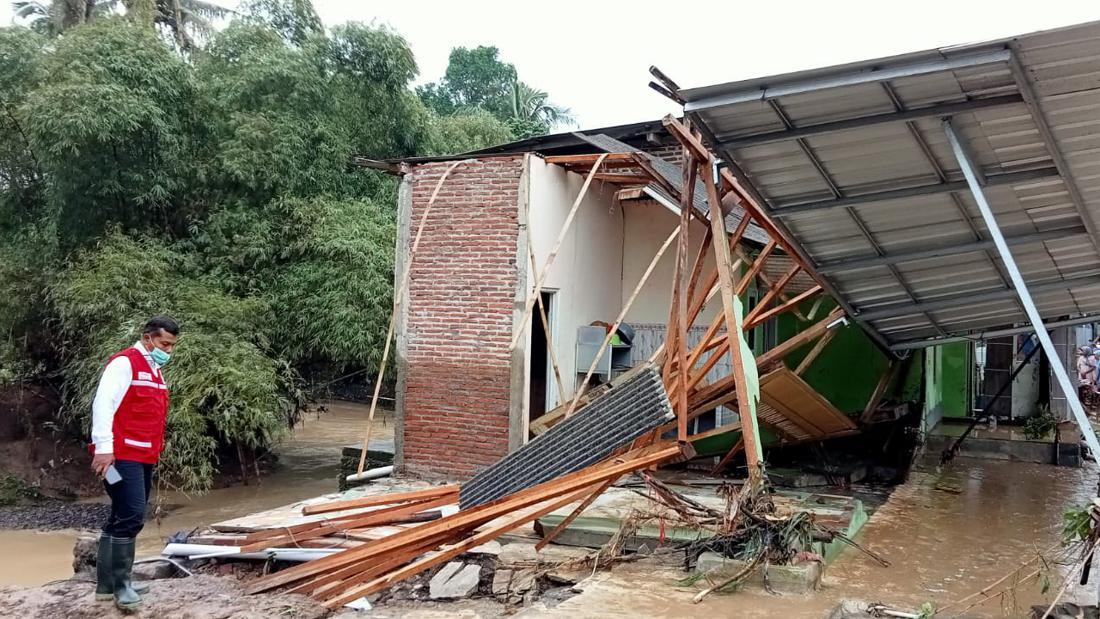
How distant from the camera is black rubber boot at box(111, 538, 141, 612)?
4.66 m

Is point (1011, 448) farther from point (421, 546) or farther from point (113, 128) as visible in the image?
point (113, 128)

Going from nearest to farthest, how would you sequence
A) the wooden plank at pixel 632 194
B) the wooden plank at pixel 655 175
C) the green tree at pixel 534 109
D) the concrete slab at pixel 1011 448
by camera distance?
1. the wooden plank at pixel 655 175
2. the wooden plank at pixel 632 194
3. the concrete slab at pixel 1011 448
4. the green tree at pixel 534 109

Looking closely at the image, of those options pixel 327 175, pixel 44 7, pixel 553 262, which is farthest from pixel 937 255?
pixel 44 7

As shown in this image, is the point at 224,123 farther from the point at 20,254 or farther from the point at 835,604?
the point at 835,604

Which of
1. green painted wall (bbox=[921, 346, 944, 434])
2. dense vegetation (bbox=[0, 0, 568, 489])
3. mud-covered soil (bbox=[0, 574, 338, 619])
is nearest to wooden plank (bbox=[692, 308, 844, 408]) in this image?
green painted wall (bbox=[921, 346, 944, 434])

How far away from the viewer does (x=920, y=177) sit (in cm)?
532

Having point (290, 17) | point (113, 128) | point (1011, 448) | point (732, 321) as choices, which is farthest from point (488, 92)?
point (732, 321)

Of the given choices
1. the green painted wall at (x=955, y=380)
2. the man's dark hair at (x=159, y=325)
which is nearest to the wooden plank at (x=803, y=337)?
the man's dark hair at (x=159, y=325)

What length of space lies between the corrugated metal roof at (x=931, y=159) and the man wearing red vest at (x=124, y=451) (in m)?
3.54

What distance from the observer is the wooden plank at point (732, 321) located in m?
5.43

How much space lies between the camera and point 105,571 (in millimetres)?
4719

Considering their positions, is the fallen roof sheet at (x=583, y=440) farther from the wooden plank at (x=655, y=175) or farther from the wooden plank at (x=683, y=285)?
the wooden plank at (x=655, y=175)

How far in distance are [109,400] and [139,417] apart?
0.68ft

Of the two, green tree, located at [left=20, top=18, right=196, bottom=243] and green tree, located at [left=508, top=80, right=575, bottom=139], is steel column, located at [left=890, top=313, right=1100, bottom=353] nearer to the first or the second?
green tree, located at [left=20, top=18, right=196, bottom=243]
